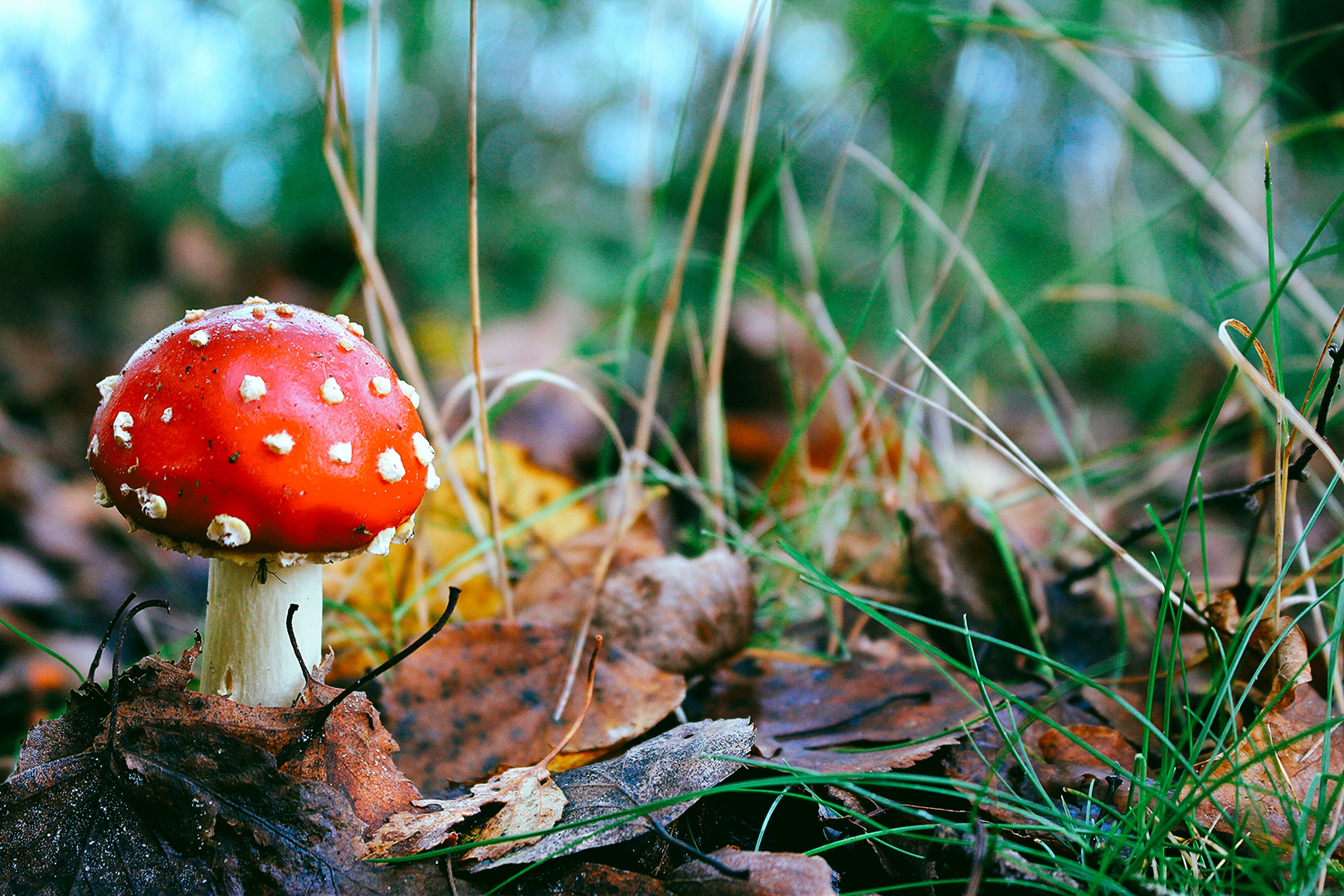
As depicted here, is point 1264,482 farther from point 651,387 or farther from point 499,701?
point 499,701

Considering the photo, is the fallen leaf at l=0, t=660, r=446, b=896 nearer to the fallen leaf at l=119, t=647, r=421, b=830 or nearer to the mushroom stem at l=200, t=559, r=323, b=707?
the fallen leaf at l=119, t=647, r=421, b=830

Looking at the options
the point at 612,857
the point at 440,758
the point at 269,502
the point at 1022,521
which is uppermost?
the point at 269,502

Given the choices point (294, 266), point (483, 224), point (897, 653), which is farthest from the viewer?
point (294, 266)

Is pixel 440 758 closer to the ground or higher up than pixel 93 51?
closer to the ground

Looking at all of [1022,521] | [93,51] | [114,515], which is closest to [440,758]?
[1022,521]

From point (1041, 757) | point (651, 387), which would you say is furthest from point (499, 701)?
point (1041, 757)

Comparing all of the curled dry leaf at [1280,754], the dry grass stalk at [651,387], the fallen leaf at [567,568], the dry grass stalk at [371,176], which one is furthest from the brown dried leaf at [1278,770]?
the dry grass stalk at [371,176]

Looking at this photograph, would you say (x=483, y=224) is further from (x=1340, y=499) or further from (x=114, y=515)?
(x=1340, y=499)
